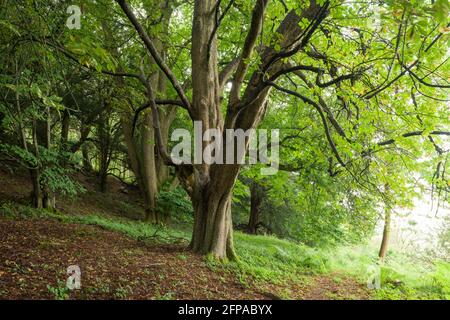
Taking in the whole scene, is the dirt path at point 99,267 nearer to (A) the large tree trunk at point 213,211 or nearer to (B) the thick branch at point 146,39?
(A) the large tree trunk at point 213,211

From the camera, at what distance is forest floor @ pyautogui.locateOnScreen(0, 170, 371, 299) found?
12.3ft

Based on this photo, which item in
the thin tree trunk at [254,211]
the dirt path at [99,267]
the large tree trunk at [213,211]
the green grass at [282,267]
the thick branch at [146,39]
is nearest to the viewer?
the dirt path at [99,267]

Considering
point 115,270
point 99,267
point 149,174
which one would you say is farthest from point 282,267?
point 149,174

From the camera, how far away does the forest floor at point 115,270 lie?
12.3 feet

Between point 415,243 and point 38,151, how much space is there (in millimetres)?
21955

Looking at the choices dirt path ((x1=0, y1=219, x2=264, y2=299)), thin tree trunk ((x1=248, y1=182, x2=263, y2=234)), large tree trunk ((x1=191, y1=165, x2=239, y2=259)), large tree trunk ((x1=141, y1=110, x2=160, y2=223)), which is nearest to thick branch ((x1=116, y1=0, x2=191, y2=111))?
large tree trunk ((x1=191, y1=165, x2=239, y2=259))

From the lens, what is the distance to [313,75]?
29.5 ft

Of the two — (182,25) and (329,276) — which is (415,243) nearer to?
(329,276)

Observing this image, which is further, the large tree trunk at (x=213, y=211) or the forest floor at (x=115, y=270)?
the large tree trunk at (x=213, y=211)

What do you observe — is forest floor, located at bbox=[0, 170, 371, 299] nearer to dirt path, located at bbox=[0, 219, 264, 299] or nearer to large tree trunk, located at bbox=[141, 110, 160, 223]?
dirt path, located at bbox=[0, 219, 264, 299]

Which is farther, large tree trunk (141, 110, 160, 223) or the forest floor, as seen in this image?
large tree trunk (141, 110, 160, 223)

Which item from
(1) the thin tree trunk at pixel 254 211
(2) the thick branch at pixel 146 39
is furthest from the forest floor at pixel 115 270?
(1) the thin tree trunk at pixel 254 211

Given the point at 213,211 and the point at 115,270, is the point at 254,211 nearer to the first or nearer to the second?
the point at 213,211

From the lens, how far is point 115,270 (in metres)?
4.58
